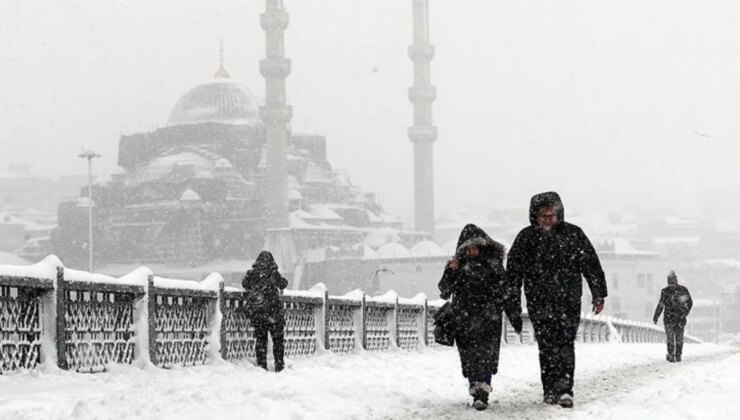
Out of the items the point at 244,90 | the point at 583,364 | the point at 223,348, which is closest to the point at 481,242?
the point at 223,348

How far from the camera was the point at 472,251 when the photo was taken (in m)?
7.13

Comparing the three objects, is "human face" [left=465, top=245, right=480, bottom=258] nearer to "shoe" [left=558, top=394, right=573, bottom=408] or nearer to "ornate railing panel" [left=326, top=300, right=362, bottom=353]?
"shoe" [left=558, top=394, right=573, bottom=408]

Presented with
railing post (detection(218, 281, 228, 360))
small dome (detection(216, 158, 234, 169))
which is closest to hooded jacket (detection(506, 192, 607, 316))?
railing post (detection(218, 281, 228, 360))

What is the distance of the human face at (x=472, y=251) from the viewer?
7113 mm

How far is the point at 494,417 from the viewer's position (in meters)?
6.33

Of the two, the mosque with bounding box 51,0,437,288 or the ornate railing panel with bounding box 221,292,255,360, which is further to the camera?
the mosque with bounding box 51,0,437,288

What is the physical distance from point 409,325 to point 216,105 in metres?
90.9

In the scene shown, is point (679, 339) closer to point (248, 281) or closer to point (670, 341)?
point (670, 341)

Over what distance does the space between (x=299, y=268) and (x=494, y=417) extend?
3235 inches

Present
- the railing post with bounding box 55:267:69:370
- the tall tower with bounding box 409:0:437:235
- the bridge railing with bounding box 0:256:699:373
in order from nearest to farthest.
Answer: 1. the bridge railing with bounding box 0:256:699:373
2. the railing post with bounding box 55:267:69:370
3. the tall tower with bounding box 409:0:437:235

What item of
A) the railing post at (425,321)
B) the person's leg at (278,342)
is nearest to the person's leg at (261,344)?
the person's leg at (278,342)

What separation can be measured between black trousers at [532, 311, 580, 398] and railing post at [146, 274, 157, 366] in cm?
332

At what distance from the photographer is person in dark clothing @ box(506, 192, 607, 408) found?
6.98 m

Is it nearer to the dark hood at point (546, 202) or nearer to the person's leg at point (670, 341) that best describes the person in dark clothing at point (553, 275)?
the dark hood at point (546, 202)
